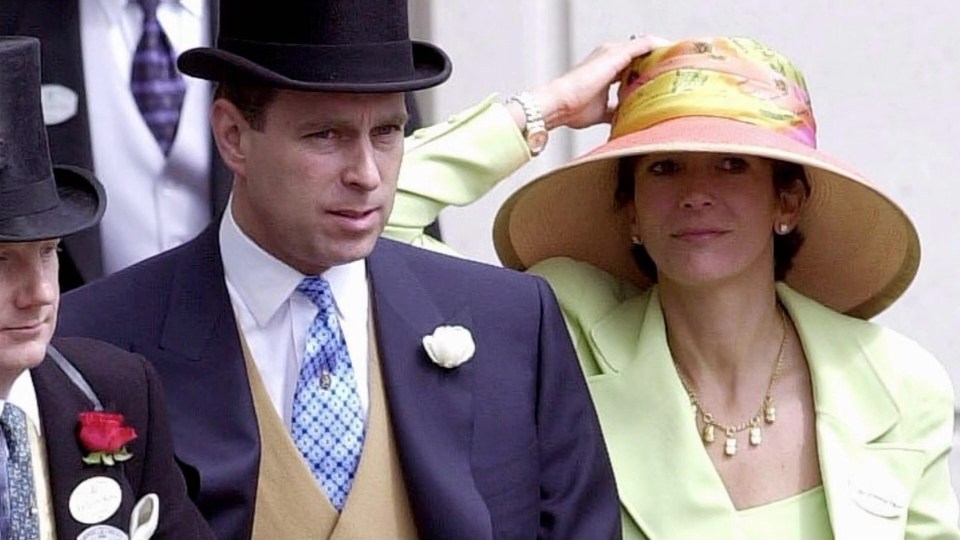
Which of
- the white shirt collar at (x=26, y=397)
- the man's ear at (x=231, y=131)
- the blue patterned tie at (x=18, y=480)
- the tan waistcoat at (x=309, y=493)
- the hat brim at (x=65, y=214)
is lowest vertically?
the tan waistcoat at (x=309, y=493)

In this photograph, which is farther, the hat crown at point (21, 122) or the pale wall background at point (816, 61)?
the pale wall background at point (816, 61)

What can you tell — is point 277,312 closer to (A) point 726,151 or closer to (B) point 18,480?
(B) point 18,480

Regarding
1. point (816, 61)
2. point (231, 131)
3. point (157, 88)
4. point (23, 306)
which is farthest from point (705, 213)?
point (816, 61)

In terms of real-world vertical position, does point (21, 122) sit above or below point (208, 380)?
above

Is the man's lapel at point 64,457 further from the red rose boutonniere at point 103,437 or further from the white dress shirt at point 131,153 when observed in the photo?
the white dress shirt at point 131,153

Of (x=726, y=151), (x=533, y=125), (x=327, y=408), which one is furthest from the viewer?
(x=533, y=125)

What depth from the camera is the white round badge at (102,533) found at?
287 centimetres

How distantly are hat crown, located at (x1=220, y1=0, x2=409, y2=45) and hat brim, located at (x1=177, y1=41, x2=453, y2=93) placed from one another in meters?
0.05

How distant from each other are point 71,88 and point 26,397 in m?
1.04

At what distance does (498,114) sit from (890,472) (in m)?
0.84

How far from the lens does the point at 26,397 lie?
9.49ft

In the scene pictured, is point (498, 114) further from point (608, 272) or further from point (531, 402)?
point (531, 402)

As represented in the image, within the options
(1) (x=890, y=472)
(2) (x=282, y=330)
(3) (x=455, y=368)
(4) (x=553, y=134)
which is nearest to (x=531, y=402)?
(3) (x=455, y=368)

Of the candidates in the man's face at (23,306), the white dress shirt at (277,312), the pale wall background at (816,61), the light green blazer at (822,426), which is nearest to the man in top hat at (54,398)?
the man's face at (23,306)
